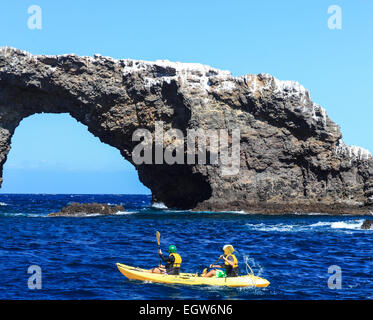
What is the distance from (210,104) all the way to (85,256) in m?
33.8

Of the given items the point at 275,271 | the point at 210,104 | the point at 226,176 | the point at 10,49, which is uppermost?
the point at 10,49

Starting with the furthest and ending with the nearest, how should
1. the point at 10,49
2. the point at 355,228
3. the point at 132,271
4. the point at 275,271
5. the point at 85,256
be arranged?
the point at 10,49, the point at 355,228, the point at 85,256, the point at 275,271, the point at 132,271

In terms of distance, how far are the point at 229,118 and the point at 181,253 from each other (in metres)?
31.9

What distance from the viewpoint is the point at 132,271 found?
19266 millimetres

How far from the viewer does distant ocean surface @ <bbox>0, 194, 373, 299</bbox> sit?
17562 mm

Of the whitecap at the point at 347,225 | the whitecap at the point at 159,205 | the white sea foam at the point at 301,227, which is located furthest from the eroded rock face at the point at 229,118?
the white sea foam at the point at 301,227

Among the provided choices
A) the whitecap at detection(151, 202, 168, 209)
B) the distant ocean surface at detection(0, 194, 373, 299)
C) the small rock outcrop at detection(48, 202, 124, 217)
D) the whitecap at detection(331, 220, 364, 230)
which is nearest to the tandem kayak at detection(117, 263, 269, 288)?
the distant ocean surface at detection(0, 194, 373, 299)

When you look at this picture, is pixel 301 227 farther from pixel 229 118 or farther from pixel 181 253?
pixel 229 118

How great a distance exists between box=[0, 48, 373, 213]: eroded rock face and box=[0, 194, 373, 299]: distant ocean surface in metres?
13.9

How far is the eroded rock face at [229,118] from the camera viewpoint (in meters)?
54.2

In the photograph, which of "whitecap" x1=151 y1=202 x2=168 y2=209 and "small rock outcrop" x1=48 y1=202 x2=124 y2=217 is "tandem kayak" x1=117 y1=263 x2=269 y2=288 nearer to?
"small rock outcrop" x1=48 y1=202 x2=124 y2=217

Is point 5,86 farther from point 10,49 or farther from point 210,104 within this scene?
point 210,104

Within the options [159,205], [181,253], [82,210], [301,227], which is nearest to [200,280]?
[181,253]
